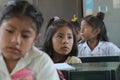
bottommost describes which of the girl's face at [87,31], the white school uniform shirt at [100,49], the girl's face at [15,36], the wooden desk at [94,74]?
the white school uniform shirt at [100,49]

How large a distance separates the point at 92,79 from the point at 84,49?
1.73 meters

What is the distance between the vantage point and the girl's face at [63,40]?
197 cm

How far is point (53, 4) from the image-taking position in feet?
16.0

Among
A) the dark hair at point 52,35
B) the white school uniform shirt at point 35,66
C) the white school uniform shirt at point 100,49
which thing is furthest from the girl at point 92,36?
the white school uniform shirt at point 35,66

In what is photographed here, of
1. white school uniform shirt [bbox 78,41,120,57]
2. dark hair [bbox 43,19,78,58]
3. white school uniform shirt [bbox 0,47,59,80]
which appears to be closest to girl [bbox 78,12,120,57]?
white school uniform shirt [bbox 78,41,120,57]

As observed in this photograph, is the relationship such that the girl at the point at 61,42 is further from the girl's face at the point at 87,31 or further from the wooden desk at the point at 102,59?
the girl's face at the point at 87,31

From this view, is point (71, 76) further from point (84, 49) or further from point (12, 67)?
point (84, 49)

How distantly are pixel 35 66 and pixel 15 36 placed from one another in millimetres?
136

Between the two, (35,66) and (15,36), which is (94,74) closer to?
(35,66)

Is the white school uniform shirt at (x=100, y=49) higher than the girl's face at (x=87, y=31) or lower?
lower

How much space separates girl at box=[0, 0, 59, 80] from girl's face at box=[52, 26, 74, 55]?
33.9 inches

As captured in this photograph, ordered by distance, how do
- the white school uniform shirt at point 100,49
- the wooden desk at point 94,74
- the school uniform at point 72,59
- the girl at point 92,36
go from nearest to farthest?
1. the wooden desk at point 94,74
2. the school uniform at point 72,59
3. the white school uniform shirt at point 100,49
4. the girl at point 92,36

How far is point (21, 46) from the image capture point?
41.5 inches

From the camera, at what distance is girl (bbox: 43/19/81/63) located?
1.98 meters
